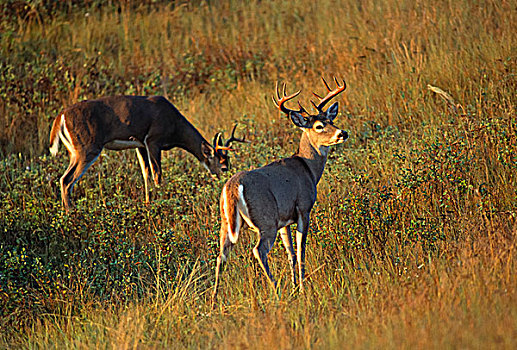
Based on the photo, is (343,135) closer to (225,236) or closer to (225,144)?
(225,236)

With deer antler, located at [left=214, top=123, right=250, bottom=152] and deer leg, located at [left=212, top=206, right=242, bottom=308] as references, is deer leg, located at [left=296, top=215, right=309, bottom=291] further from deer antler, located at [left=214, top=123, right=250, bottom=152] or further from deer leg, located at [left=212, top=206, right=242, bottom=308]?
deer antler, located at [left=214, top=123, right=250, bottom=152]

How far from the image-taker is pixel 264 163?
9.28 metres

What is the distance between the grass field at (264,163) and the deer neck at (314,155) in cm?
65

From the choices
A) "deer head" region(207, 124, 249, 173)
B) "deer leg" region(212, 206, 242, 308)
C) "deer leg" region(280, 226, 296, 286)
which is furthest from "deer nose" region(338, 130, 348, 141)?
"deer head" region(207, 124, 249, 173)

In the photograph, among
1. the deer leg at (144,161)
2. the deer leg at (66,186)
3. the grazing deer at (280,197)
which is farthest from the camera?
the deer leg at (144,161)

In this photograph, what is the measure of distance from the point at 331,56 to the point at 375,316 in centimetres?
854

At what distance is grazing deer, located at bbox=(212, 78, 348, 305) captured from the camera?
583cm

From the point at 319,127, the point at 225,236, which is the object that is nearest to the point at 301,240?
the point at 225,236

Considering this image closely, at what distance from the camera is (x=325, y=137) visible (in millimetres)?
6734

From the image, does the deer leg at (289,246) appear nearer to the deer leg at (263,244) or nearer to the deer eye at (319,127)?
the deer leg at (263,244)

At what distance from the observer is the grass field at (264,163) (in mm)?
5121

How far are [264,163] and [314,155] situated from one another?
8.34 ft

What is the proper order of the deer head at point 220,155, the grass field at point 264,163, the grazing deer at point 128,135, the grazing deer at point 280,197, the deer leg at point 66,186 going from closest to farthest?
the grass field at point 264,163 < the grazing deer at point 280,197 < the deer leg at point 66,186 < the grazing deer at point 128,135 < the deer head at point 220,155

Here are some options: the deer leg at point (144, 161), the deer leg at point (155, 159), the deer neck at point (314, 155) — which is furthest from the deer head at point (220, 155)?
the deer neck at point (314, 155)
